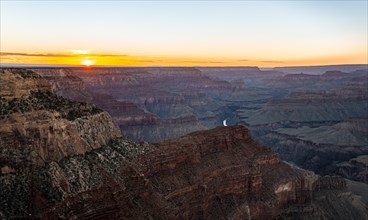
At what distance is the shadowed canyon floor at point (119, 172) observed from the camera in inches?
2157

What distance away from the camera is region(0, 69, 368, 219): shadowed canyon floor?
54781mm

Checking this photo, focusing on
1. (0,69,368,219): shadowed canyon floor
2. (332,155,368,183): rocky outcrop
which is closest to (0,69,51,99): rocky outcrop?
(0,69,368,219): shadowed canyon floor

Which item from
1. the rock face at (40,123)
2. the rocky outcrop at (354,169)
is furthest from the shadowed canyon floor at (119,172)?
the rocky outcrop at (354,169)

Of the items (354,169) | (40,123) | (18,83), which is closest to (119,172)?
(40,123)

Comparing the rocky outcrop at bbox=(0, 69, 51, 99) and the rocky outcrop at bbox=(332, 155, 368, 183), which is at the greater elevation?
the rocky outcrop at bbox=(0, 69, 51, 99)

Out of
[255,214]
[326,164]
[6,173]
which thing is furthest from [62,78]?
[6,173]

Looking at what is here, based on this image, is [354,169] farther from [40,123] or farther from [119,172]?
[40,123]

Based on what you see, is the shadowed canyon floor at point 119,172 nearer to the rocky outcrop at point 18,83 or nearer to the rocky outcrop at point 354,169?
the rocky outcrop at point 18,83

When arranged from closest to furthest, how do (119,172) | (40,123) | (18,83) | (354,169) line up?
(40,123) < (18,83) < (119,172) < (354,169)

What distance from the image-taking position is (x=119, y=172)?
64.0 m

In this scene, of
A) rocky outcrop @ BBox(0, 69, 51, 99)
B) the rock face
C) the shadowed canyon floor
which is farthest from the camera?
rocky outcrop @ BBox(0, 69, 51, 99)

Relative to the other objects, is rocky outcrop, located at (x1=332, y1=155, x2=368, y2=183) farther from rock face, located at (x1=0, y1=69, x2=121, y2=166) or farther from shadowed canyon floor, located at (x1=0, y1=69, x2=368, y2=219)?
rock face, located at (x1=0, y1=69, x2=121, y2=166)

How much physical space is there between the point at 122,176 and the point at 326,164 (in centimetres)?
12725

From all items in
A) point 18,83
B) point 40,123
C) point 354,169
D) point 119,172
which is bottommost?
point 354,169
